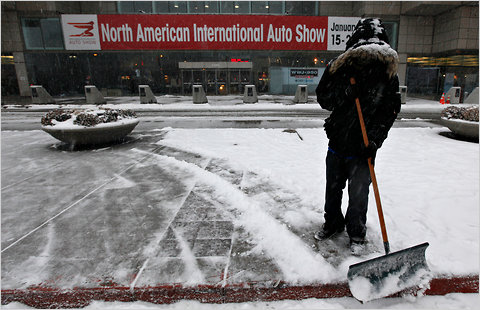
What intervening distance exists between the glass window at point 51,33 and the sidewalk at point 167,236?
69.7 ft

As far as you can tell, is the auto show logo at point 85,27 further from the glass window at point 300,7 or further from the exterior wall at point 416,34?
the exterior wall at point 416,34

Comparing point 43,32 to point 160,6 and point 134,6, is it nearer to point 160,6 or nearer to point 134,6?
point 134,6

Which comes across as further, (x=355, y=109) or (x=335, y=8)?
(x=335, y=8)

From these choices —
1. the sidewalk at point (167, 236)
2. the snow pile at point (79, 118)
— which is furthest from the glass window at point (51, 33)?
the sidewalk at point (167, 236)

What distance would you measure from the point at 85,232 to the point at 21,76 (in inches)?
1052

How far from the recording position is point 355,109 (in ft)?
8.54

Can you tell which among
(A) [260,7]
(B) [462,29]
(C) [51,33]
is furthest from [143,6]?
(B) [462,29]

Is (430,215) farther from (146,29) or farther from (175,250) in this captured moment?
(146,29)

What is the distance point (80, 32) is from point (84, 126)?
61.7 ft

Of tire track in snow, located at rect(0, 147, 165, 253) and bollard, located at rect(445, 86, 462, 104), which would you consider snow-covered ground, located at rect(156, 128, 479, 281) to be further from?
bollard, located at rect(445, 86, 462, 104)

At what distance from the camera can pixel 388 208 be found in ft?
11.7

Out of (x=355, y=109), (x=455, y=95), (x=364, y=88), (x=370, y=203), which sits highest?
(x=364, y=88)

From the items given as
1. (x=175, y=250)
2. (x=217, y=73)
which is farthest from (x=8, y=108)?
(x=175, y=250)

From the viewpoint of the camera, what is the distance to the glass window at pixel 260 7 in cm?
2353
